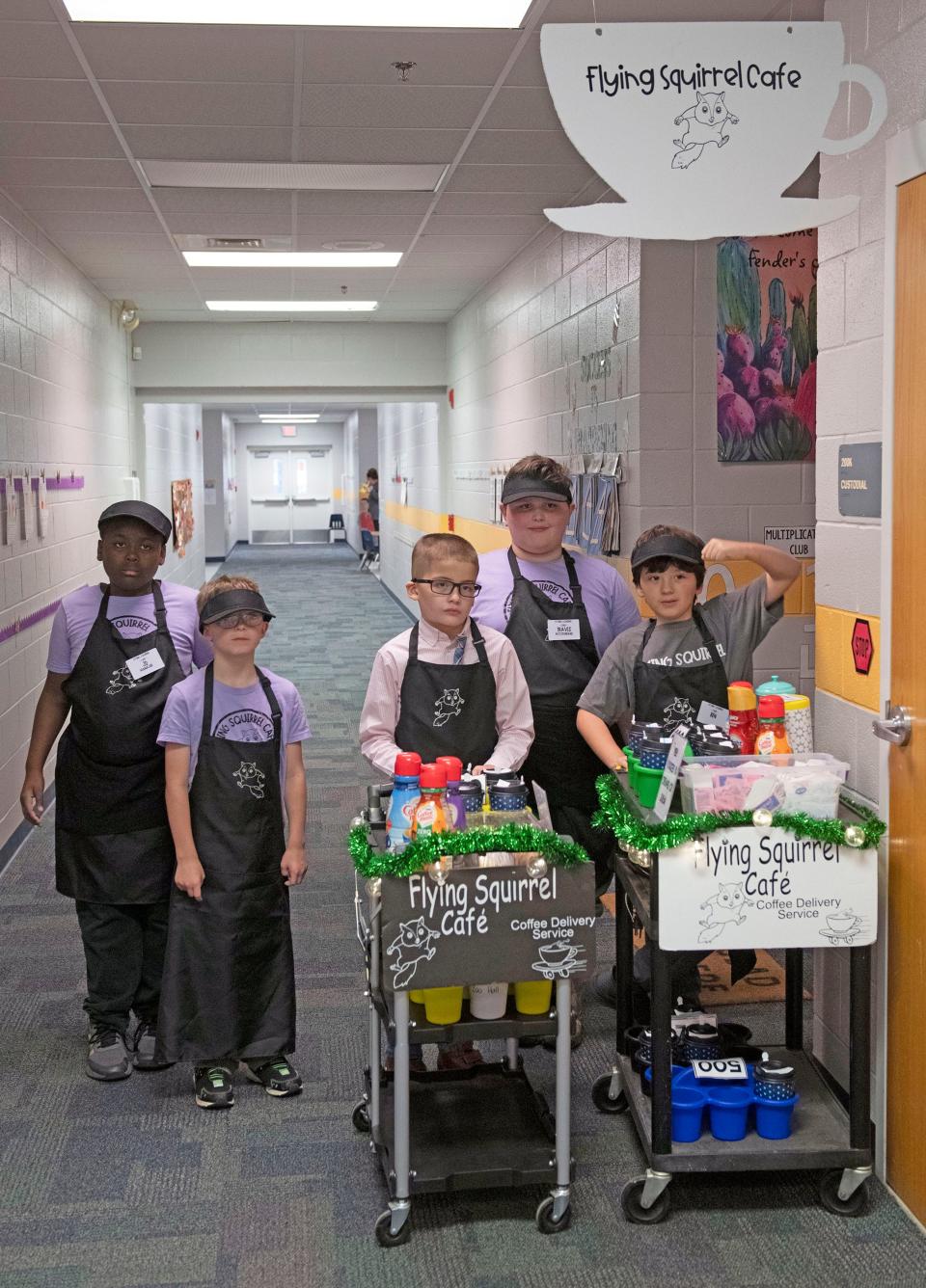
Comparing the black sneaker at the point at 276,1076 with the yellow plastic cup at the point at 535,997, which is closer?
the yellow plastic cup at the point at 535,997

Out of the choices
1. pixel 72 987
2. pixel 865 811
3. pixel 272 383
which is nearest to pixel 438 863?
pixel 865 811

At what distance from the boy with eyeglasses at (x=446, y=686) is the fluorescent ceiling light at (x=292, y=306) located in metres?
6.48

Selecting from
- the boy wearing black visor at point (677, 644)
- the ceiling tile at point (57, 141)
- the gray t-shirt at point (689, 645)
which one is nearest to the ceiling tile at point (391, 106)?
the ceiling tile at point (57, 141)

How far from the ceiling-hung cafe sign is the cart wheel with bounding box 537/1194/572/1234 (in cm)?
176

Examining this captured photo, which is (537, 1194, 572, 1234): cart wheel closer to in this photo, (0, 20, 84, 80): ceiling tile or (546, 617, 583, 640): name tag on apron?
(546, 617, 583, 640): name tag on apron

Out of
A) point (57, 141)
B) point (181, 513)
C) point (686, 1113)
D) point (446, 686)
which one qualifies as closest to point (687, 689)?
point (446, 686)

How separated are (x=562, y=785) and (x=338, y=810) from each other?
A: 2.43 meters

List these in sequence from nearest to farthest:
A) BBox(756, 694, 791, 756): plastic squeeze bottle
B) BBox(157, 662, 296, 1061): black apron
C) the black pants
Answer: BBox(756, 694, 791, 756): plastic squeeze bottle < BBox(157, 662, 296, 1061): black apron < the black pants

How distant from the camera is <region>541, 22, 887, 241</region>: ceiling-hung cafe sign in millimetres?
2137

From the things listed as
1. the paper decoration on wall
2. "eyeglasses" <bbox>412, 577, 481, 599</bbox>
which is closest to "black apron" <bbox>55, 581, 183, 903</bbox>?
"eyeglasses" <bbox>412, 577, 481, 599</bbox>

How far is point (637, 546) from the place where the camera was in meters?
3.05

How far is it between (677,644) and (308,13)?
191 cm

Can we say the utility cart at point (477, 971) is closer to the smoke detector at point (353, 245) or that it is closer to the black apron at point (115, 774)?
the black apron at point (115, 774)

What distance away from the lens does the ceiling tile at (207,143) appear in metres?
4.57
